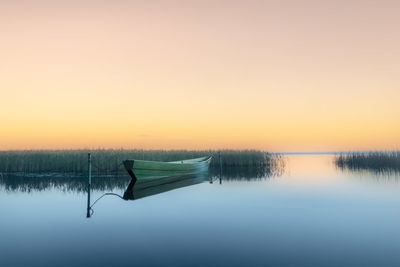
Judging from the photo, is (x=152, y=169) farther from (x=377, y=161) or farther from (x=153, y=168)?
(x=377, y=161)

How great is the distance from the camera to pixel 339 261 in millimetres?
5488

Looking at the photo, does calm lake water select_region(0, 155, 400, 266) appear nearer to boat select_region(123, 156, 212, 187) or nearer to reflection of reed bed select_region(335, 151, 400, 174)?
boat select_region(123, 156, 212, 187)

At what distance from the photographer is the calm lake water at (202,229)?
5.74m

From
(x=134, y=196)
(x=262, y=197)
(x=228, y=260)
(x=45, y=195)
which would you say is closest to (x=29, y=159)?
(x=45, y=195)

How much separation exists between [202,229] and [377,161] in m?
21.3

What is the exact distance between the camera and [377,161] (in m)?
24.0

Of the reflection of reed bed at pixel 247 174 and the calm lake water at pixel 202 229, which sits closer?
the calm lake water at pixel 202 229

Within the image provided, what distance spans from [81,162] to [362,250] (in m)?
20.7

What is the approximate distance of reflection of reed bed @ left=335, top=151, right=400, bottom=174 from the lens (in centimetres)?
2314

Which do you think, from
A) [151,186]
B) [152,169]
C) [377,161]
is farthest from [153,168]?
[377,161]

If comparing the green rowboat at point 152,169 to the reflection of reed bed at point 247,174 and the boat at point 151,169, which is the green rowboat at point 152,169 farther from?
the reflection of reed bed at point 247,174

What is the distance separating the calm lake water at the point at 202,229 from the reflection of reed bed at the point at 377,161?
1089 cm

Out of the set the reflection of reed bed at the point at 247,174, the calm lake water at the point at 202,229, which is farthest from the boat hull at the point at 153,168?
the reflection of reed bed at the point at 247,174

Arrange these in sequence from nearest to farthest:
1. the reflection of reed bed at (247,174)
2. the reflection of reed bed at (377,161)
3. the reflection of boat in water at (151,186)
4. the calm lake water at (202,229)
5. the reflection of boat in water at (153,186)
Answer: the calm lake water at (202,229)
the reflection of boat in water at (151,186)
the reflection of boat in water at (153,186)
the reflection of reed bed at (247,174)
the reflection of reed bed at (377,161)
